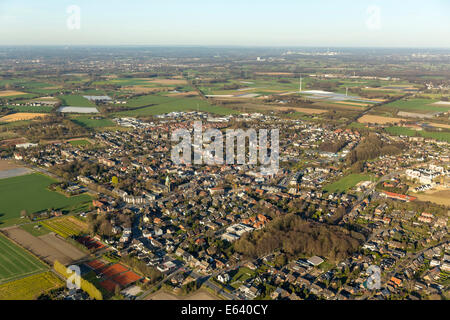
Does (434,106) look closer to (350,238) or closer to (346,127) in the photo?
(346,127)

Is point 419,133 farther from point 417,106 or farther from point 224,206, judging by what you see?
point 224,206

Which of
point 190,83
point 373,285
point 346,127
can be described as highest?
point 190,83

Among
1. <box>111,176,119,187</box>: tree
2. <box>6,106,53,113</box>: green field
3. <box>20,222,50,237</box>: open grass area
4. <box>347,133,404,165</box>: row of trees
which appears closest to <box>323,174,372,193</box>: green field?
<box>347,133,404,165</box>: row of trees

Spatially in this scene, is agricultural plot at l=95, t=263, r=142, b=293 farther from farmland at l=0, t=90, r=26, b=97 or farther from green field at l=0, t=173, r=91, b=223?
farmland at l=0, t=90, r=26, b=97

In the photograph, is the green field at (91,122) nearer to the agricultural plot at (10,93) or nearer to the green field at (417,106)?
the agricultural plot at (10,93)

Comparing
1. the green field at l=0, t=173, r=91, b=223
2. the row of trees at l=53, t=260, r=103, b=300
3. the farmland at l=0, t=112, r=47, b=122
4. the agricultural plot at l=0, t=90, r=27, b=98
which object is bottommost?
the row of trees at l=53, t=260, r=103, b=300

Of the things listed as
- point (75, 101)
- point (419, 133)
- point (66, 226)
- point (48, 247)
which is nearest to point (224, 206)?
point (66, 226)
